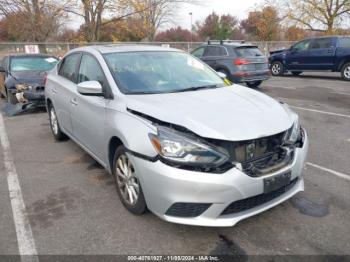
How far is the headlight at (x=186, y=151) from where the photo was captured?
8.79ft

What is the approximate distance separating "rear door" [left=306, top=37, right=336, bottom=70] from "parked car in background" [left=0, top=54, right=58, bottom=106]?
10702mm


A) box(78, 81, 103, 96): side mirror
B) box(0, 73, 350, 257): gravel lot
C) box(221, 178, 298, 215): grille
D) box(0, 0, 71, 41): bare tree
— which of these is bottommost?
box(0, 73, 350, 257): gravel lot

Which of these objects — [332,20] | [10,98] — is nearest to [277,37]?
[332,20]

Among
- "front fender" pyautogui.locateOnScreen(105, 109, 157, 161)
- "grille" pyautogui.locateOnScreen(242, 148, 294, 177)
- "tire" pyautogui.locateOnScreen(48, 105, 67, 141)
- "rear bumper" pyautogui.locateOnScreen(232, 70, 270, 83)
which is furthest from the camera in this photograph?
"rear bumper" pyautogui.locateOnScreen(232, 70, 270, 83)

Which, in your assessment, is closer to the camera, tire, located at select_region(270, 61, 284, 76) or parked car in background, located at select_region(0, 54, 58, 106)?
parked car in background, located at select_region(0, 54, 58, 106)

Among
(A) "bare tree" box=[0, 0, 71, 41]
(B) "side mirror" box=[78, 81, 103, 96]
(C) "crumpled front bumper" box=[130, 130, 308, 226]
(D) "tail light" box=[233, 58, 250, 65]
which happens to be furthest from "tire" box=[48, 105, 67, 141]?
(A) "bare tree" box=[0, 0, 71, 41]

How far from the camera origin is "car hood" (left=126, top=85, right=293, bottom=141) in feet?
9.14

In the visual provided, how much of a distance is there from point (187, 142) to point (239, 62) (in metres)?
8.65

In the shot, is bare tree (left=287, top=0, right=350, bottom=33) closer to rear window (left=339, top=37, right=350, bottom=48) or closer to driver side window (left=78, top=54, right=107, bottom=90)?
rear window (left=339, top=37, right=350, bottom=48)

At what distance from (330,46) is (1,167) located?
1344cm

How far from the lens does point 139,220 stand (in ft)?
10.7

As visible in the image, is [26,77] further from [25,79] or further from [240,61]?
[240,61]

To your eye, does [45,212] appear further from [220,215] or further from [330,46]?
[330,46]

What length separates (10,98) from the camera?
345 inches
